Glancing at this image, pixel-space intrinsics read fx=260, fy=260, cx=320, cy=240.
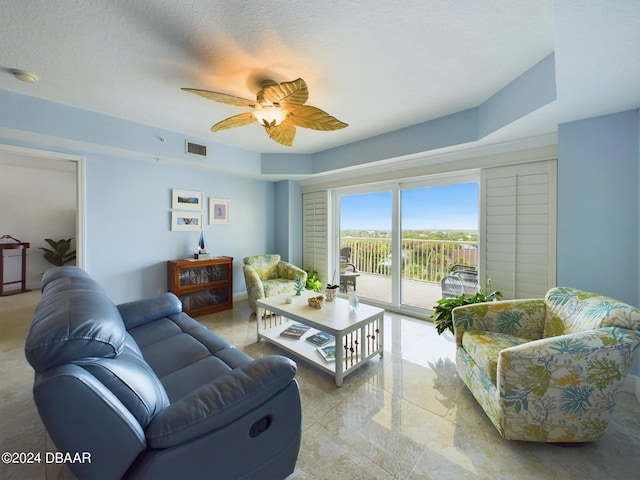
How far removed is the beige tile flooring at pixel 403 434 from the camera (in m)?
1.35

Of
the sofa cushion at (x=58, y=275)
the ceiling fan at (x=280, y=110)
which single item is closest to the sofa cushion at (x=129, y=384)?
the sofa cushion at (x=58, y=275)

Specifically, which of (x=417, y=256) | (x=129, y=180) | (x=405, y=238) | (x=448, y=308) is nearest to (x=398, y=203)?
(x=405, y=238)

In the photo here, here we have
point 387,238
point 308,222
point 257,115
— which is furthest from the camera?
point 308,222

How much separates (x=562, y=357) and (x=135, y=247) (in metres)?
4.21

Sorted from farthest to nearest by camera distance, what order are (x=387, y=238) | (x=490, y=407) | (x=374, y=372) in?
(x=387, y=238) < (x=374, y=372) < (x=490, y=407)

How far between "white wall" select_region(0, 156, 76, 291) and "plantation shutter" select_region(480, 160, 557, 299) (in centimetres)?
660

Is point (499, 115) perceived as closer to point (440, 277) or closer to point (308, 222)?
point (440, 277)

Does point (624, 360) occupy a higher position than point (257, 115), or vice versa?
point (257, 115)

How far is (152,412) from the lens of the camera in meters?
0.96

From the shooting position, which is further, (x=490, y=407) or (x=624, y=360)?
(x=490, y=407)

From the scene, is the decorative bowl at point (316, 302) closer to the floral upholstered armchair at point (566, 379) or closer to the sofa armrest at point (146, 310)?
the sofa armrest at point (146, 310)

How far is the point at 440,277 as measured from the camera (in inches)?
138

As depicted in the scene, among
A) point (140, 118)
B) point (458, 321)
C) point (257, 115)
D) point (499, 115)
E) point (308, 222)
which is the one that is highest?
point (140, 118)

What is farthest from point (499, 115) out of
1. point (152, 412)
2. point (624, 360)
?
point (152, 412)
